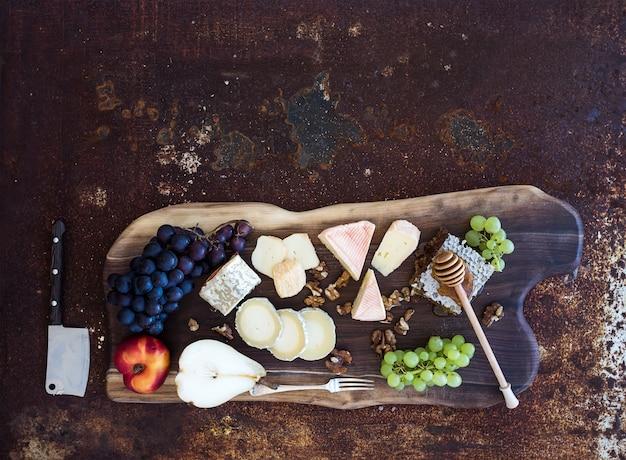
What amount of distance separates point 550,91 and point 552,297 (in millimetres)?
552

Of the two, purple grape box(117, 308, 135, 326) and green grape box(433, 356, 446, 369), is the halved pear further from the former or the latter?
green grape box(433, 356, 446, 369)

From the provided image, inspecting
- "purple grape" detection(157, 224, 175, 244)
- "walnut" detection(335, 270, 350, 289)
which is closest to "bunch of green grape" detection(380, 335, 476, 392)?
"walnut" detection(335, 270, 350, 289)

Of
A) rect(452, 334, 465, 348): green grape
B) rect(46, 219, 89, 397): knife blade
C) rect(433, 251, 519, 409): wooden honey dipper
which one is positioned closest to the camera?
rect(433, 251, 519, 409): wooden honey dipper

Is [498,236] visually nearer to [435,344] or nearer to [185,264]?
[435,344]

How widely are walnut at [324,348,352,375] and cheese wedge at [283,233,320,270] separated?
0.80ft

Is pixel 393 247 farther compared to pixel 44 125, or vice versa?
pixel 44 125

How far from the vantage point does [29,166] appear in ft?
5.10

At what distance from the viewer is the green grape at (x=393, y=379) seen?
4.61ft

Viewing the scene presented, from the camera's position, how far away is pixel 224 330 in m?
1.46

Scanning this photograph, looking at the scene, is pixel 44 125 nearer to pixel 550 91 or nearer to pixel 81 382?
pixel 81 382

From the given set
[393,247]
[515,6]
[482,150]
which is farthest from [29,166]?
[515,6]

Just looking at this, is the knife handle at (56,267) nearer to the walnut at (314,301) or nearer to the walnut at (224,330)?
the walnut at (224,330)

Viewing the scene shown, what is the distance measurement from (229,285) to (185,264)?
13 centimetres

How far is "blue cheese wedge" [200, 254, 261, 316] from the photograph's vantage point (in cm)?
141
